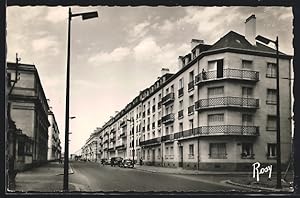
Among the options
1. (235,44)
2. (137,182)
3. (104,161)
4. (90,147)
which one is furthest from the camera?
(104,161)

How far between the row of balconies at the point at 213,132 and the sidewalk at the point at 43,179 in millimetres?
1433

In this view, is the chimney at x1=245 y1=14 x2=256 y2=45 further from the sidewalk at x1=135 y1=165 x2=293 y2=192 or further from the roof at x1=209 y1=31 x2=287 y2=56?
the sidewalk at x1=135 y1=165 x2=293 y2=192

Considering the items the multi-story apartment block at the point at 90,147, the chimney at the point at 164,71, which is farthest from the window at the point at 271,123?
the multi-story apartment block at the point at 90,147

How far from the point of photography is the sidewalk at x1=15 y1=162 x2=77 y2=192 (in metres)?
3.91

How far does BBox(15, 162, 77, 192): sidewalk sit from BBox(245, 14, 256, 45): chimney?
294 cm

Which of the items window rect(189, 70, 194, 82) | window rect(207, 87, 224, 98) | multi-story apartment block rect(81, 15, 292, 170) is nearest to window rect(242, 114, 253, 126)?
multi-story apartment block rect(81, 15, 292, 170)

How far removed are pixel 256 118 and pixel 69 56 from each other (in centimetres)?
273

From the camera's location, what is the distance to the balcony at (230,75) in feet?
15.2

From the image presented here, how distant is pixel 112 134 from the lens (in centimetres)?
543

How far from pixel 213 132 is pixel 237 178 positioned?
802 millimetres

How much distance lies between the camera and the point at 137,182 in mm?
4656

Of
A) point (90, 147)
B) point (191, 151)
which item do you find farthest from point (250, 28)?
point (90, 147)

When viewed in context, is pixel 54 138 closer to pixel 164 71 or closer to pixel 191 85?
pixel 164 71

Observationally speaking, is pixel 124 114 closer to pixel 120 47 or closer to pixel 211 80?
pixel 120 47
